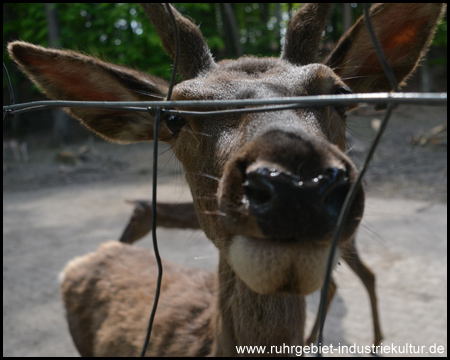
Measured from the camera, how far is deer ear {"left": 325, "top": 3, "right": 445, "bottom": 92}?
246 centimetres

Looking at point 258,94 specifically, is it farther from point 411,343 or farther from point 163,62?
point 163,62

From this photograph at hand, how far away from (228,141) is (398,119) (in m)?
17.6

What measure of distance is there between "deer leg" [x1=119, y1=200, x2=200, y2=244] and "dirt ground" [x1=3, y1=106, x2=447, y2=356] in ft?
1.22

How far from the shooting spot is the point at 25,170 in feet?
50.2

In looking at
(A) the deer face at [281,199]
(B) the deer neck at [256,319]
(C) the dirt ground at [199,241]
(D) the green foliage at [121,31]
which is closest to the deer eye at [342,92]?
(C) the dirt ground at [199,241]

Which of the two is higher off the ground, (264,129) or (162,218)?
(264,129)

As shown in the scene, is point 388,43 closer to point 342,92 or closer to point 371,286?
point 342,92

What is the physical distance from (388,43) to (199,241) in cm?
547

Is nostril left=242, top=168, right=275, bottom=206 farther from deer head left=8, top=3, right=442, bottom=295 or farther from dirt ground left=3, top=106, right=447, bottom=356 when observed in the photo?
dirt ground left=3, top=106, right=447, bottom=356

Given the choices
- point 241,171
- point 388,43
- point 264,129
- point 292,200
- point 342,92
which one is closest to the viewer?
point 292,200

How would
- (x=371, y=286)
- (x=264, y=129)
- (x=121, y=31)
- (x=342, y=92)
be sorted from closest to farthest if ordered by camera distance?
(x=264, y=129) → (x=342, y=92) → (x=371, y=286) → (x=121, y=31)

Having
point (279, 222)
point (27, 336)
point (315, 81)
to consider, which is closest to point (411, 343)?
point (315, 81)

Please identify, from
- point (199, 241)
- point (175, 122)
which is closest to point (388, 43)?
point (175, 122)

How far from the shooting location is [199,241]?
299 inches
